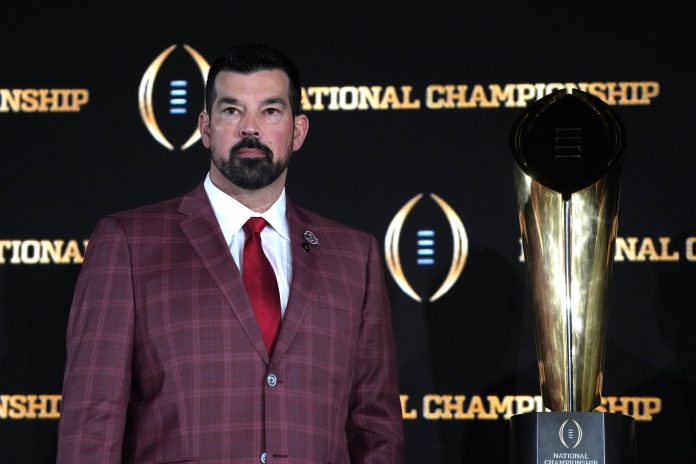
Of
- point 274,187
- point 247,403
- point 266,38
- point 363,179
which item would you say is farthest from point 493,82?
point 247,403

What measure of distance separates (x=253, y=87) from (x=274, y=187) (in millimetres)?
217

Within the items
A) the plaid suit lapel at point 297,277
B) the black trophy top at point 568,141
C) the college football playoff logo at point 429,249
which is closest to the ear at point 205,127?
the plaid suit lapel at point 297,277

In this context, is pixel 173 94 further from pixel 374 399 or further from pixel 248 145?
pixel 374 399

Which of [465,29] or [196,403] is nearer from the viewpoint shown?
[196,403]

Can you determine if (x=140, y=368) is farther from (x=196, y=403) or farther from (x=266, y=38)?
(x=266, y=38)

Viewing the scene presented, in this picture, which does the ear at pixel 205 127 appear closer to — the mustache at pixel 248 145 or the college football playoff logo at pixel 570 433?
the mustache at pixel 248 145

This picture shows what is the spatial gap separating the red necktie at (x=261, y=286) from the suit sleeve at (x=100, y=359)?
0.80 ft

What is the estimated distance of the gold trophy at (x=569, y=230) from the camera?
238 centimetres

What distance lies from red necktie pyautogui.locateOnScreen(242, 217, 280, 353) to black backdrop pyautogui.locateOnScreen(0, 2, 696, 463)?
71cm

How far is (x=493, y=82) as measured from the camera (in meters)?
3.20

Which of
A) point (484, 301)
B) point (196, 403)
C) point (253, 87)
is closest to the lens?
point (196, 403)

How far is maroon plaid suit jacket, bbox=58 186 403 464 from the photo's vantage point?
231cm

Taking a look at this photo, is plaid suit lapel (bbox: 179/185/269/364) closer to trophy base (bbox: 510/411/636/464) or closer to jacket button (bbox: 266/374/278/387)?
jacket button (bbox: 266/374/278/387)

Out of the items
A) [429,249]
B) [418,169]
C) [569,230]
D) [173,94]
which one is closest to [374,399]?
[569,230]
